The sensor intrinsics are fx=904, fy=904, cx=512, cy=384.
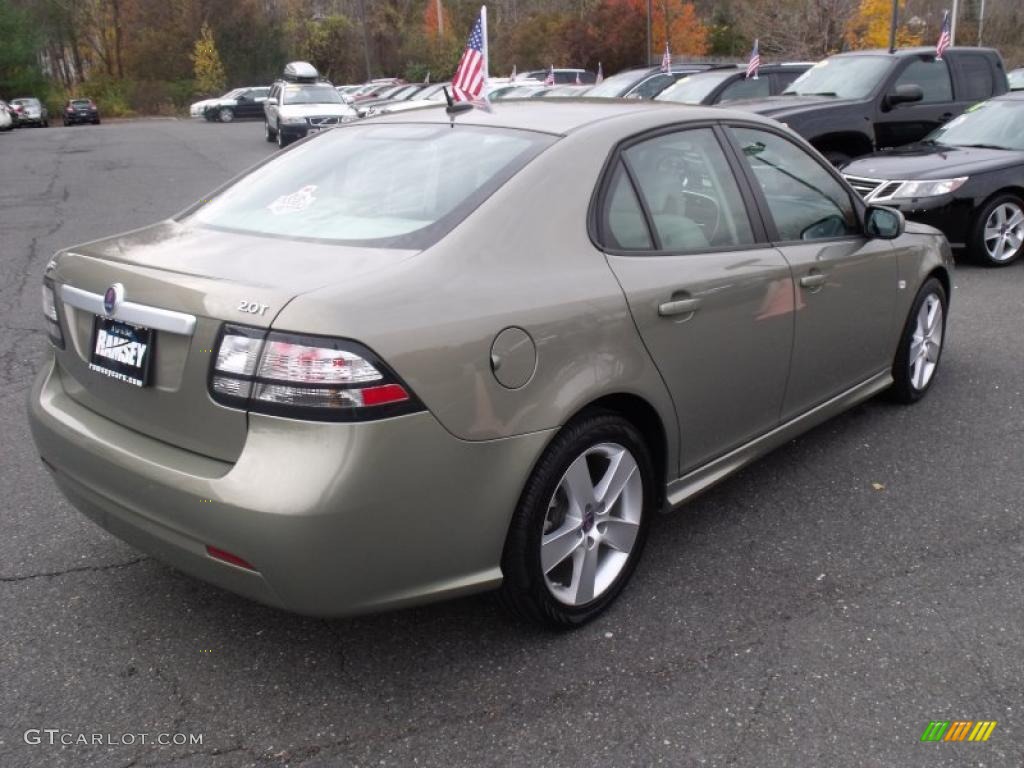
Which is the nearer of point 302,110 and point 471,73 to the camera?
point 471,73

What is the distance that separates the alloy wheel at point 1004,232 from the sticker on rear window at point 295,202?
7.15 metres

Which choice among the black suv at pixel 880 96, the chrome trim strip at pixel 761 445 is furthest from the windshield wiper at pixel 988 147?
the chrome trim strip at pixel 761 445

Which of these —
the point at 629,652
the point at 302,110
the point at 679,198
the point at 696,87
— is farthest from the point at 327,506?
the point at 302,110

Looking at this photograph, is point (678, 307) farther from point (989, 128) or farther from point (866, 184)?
point (989, 128)

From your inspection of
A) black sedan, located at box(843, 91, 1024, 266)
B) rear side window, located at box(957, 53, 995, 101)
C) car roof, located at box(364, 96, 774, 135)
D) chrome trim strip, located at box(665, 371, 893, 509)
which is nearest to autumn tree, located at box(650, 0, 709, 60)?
rear side window, located at box(957, 53, 995, 101)

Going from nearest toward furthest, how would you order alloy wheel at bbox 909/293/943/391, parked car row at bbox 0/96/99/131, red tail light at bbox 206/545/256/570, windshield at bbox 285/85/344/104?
red tail light at bbox 206/545/256/570 < alloy wheel at bbox 909/293/943/391 < windshield at bbox 285/85/344/104 < parked car row at bbox 0/96/99/131

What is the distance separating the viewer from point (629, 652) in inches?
111

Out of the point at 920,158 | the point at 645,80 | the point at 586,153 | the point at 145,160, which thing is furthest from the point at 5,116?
the point at 586,153

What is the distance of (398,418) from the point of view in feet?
7.41

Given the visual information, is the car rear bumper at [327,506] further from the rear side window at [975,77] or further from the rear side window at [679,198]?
the rear side window at [975,77]

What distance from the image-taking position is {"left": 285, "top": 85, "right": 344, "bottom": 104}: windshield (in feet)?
74.4

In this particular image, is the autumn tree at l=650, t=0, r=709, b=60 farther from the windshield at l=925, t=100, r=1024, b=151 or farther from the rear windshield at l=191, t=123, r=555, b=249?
the rear windshield at l=191, t=123, r=555, b=249

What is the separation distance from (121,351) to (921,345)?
3999 mm

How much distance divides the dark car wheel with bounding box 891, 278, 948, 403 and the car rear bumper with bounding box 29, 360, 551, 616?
2.82 meters
